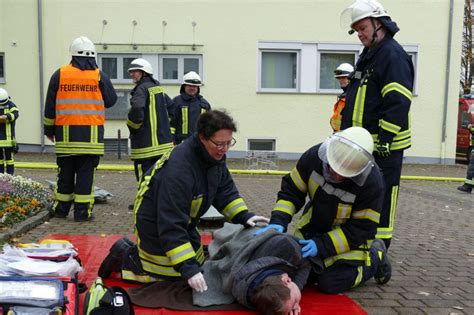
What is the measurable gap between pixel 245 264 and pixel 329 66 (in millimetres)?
12772

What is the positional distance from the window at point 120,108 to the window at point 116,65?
0.39m

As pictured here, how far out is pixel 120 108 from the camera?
15.0m

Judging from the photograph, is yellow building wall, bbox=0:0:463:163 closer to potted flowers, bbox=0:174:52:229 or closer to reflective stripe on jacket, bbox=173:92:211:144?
reflective stripe on jacket, bbox=173:92:211:144

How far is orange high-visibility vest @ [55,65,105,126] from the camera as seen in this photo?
6305 millimetres

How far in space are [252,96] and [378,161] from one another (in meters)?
11.0

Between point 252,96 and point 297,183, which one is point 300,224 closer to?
point 297,183

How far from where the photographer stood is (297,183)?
4.12m

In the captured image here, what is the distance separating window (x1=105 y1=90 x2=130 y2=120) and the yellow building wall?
24 cm

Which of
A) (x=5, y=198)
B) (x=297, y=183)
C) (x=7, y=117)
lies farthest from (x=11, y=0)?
(x=297, y=183)

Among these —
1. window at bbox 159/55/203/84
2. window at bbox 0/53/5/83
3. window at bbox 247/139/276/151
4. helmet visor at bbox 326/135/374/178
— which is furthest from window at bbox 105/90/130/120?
helmet visor at bbox 326/135/374/178

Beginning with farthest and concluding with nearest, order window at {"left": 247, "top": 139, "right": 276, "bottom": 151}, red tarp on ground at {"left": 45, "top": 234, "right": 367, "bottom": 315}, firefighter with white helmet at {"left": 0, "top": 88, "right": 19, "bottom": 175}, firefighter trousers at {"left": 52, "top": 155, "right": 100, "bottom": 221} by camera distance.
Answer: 1. window at {"left": 247, "top": 139, "right": 276, "bottom": 151}
2. firefighter with white helmet at {"left": 0, "top": 88, "right": 19, "bottom": 175}
3. firefighter trousers at {"left": 52, "top": 155, "right": 100, "bottom": 221}
4. red tarp on ground at {"left": 45, "top": 234, "right": 367, "bottom": 315}

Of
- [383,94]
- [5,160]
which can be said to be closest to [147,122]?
[383,94]

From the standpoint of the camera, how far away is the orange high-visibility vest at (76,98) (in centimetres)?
630

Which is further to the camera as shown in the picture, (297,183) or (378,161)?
(378,161)
